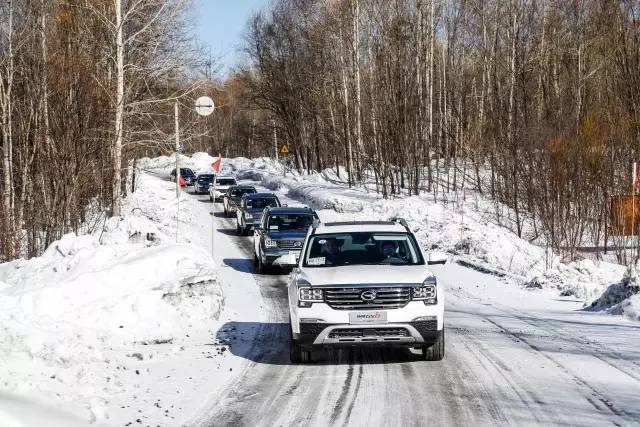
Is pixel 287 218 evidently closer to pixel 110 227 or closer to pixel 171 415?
pixel 110 227

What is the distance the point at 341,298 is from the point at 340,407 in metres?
1.99

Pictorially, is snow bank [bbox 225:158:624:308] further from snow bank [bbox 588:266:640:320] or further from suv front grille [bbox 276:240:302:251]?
suv front grille [bbox 276:240:302:251]

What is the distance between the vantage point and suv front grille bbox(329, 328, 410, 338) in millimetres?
9484

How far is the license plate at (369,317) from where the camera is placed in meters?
9.48

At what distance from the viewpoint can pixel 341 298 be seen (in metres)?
9.63

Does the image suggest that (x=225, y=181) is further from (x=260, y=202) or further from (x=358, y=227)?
(x=358, y=227)

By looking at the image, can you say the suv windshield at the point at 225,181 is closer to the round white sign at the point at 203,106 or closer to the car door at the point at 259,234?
the round white sign at the point at 203,106

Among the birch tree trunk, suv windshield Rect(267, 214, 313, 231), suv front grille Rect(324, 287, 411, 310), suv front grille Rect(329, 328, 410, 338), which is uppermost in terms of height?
the birch tree trunk

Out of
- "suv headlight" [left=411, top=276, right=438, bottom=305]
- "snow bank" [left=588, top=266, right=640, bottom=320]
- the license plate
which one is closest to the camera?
the license plate

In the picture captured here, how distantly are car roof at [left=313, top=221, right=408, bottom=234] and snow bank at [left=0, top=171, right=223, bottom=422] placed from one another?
2758mm

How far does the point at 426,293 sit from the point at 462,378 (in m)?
1.16

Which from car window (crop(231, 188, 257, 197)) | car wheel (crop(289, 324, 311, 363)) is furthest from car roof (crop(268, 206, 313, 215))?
car window (crop(231, 188, 257, 197))

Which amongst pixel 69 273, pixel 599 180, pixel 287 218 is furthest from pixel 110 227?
pixel 599 180

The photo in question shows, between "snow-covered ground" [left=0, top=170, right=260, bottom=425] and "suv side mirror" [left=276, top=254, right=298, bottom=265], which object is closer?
"snow-covered ground" [left=0, top=170, right=260, bottom=425]
